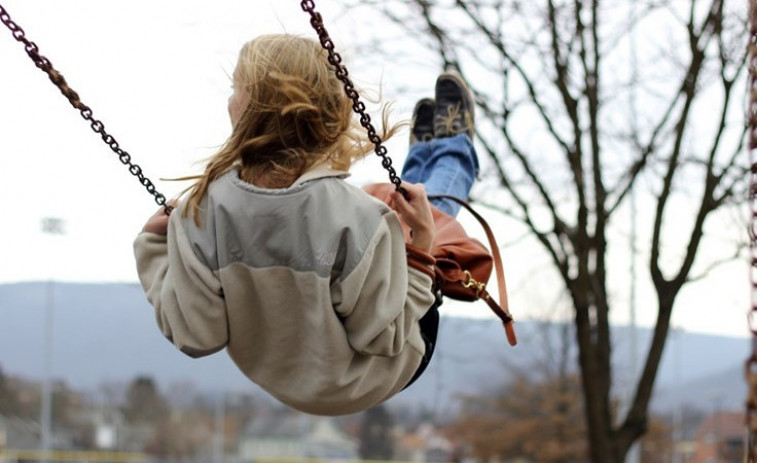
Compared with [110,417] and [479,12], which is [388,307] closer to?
[479,12]

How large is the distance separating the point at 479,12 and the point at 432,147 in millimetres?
3471

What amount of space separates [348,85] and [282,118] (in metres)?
0.16

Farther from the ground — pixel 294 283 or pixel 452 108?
pixel 452 108

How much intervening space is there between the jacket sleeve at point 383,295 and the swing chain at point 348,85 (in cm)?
16

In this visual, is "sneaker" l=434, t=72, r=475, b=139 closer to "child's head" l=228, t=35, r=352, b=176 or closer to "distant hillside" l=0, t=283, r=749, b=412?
"child's head" l=228, t=35, r=352, b=176

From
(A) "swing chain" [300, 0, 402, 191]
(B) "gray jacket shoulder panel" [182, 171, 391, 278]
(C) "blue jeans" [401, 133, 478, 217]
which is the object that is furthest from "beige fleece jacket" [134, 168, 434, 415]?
(C) "blue jeans" [401, 133, 478, 217]

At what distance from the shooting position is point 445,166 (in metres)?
3.44

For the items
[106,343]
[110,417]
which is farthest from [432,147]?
[110,417]

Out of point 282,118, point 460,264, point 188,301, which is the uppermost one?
point 282,118

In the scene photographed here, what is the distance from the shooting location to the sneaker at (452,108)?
3586mm

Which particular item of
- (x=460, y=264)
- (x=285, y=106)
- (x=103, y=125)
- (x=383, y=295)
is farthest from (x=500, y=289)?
(x=103, y=125)

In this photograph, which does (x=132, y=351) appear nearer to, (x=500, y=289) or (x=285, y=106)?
(x=500, y=289)

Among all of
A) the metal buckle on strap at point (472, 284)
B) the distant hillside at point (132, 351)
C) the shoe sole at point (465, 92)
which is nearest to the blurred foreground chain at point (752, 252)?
the metal buckle on strap at point (472, 284)

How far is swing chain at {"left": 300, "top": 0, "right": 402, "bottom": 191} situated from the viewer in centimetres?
233
